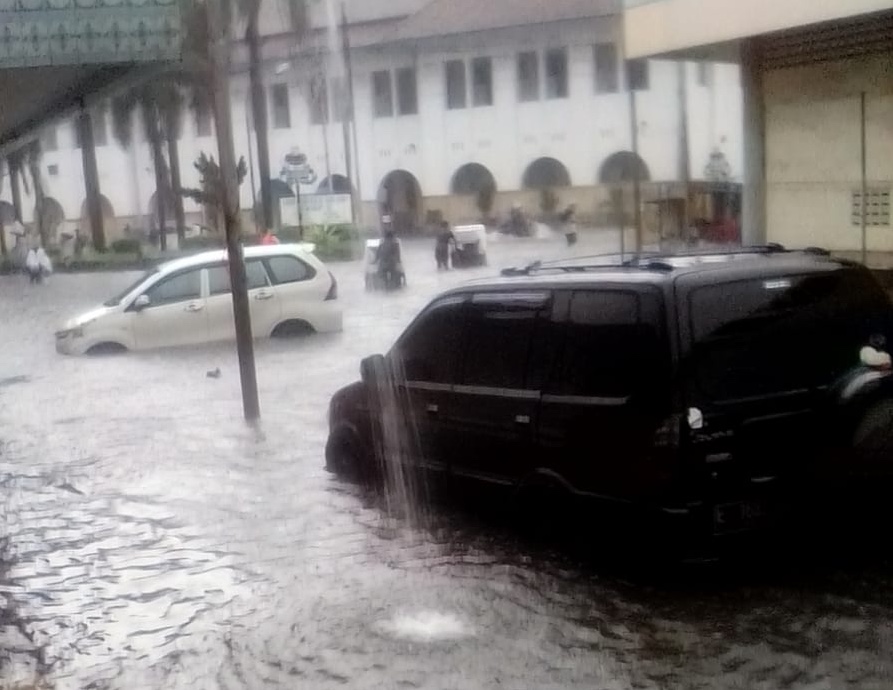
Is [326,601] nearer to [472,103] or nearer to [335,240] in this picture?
[335,240]

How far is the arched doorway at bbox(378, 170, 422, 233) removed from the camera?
70.5 feet

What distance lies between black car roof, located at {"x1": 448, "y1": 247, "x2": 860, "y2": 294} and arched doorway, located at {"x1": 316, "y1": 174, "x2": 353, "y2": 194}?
49.5 ft

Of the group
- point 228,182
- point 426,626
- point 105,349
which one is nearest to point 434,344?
point 426,626

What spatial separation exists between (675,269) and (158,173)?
19.4 metres

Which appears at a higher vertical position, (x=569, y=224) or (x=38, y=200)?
(x=38, y=200)

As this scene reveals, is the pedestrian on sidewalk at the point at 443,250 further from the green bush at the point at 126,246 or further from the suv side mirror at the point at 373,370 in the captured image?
the suv side mirror at the point at 373,370

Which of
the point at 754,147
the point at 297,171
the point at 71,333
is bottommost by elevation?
the point at 71,333

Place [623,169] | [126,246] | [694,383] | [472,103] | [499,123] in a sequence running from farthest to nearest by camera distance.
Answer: [126,246] → [499,123] → [472,103] → [623,169] → [694,383]

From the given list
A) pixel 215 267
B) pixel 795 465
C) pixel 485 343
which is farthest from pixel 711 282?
pixel 215 267

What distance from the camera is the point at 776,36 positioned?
1350 cm

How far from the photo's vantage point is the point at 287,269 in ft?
49.9

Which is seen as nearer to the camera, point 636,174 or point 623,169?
point 636,174

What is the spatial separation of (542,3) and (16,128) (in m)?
11.0

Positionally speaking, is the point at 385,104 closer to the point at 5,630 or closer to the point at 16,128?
the point at 16,128
